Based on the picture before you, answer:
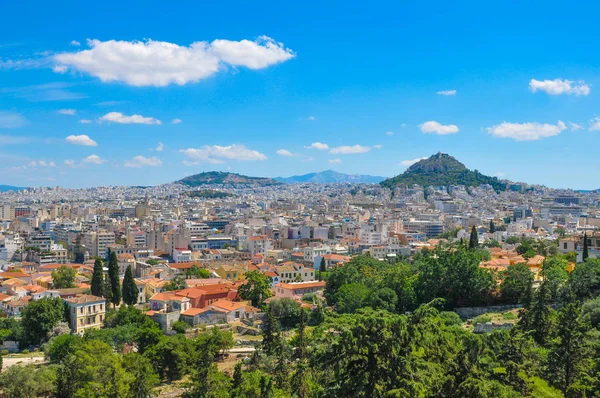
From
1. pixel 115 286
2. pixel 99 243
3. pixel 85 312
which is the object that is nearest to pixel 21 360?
pixel 85 312

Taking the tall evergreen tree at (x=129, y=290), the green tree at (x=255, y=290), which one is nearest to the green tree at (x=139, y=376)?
the green tree at (x=255, y=290)

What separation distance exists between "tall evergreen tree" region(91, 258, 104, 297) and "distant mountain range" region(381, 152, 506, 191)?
381 feet

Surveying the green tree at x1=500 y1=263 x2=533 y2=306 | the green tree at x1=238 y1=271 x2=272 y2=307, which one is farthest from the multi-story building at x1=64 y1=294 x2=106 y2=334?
the green tree at x1=500 y1=263 x2=533 y2=306

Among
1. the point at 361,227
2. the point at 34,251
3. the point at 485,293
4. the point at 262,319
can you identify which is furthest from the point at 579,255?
the point at 34,251

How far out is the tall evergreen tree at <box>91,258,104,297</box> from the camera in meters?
29.8

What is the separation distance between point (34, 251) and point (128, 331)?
32.4 metres

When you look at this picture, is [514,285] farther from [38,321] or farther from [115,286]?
[38,321]

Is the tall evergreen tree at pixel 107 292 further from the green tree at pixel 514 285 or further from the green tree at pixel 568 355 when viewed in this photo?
the green tree at pixel 568 355

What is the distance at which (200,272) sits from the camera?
124 feet

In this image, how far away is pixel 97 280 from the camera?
97.9 feet

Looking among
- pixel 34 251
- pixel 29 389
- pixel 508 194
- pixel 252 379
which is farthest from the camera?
pixel 508 194

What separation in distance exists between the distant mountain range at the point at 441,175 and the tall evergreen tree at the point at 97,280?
381 feet

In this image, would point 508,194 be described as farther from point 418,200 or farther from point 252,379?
point 252,379

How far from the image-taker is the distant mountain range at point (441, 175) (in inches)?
5507
